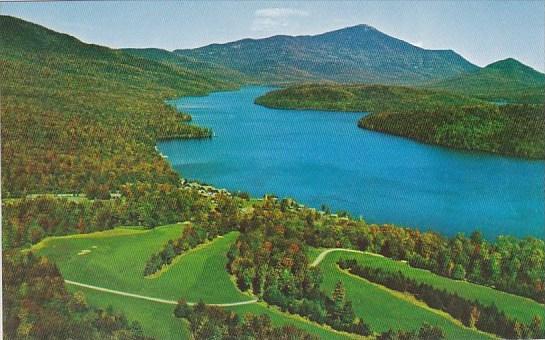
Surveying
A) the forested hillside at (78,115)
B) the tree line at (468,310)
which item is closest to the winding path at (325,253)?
→ the tree line at (468,310)

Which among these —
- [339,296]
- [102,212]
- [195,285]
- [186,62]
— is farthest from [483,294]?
[186,62]

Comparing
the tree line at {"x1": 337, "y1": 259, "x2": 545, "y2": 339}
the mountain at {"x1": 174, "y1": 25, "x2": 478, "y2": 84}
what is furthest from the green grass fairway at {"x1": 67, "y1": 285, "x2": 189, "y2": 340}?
the mountain at {"x1": 174, "y1": 25, "x2": 478, "y2": 84}

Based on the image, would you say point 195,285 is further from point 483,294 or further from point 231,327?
point 483,294

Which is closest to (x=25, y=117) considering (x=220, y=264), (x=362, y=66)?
(x=220, y=264)

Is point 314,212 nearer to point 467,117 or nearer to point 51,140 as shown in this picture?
point 467,117

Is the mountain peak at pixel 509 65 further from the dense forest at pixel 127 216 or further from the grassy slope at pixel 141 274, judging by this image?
the grassy slope at pixel 141 274

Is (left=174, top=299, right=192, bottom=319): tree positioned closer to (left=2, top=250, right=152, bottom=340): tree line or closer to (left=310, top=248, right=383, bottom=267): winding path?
(left=2, top=250, right=152, bottom=340): tree line
